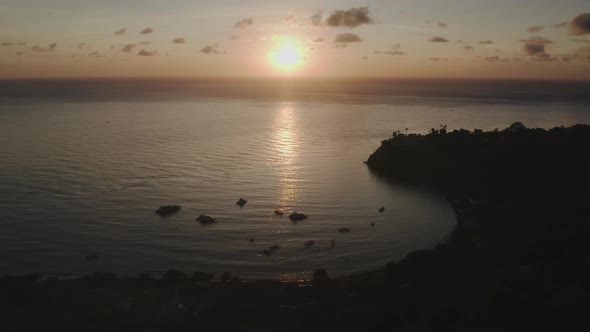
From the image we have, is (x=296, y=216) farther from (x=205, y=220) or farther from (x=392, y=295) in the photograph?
(x=392, y=295)

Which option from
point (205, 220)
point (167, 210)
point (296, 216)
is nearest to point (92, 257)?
point (205, 220)

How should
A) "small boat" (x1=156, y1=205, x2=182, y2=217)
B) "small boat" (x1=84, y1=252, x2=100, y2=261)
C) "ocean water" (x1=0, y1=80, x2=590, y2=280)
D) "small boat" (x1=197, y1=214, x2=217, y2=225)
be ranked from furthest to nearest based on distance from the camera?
"small boat" (x1=156, y1=205, x2=182, y2=217), "small boat" (x1=197, y1=214, x2=217, y2=225), "ocean water" (x1=0, y1=80, x2=590, y2=280), "small boat" (x1=84, y1=252, x2=100, y2=261)

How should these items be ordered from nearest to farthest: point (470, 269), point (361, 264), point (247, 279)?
point (470, 269) < point (247, 279) < point (361, 264)

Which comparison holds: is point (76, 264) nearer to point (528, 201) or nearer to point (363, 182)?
point (363, 182)

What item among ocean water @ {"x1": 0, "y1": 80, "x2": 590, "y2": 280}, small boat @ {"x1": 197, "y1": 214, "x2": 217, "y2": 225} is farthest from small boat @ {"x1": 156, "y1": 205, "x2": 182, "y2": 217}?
small boat @ {"x1": 197, "y1": 214, "x2": 217, "y2": 225}

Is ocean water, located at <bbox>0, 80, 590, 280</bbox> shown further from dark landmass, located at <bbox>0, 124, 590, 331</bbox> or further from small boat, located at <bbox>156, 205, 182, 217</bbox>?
dark landmass, located at <bbox>0, 124, 590, 331</bbox>

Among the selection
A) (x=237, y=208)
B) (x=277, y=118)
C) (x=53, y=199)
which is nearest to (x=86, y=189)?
(x=53, y=199)

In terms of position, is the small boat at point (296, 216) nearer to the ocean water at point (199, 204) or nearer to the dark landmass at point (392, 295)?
the ocean water at point (199, 204)

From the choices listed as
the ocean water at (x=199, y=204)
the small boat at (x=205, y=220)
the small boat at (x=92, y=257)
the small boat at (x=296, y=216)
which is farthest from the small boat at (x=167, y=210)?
the small boat at (x=296, y=216)

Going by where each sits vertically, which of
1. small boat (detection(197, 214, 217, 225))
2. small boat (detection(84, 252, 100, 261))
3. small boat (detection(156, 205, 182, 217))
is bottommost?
small boat (detection(84, 252, 100, 261))
